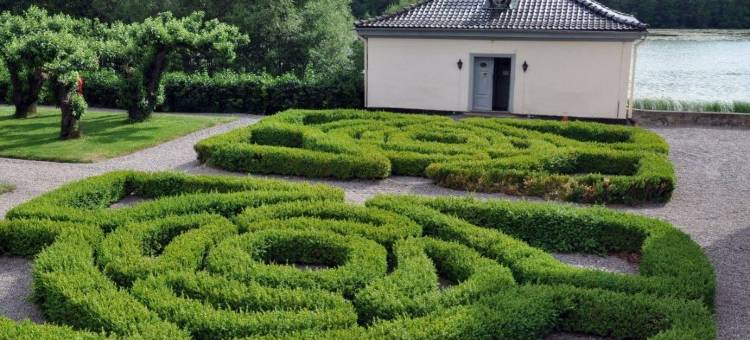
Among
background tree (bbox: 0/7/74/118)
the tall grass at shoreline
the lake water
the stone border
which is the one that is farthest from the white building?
background tree (bbox: 0/7/74/118)

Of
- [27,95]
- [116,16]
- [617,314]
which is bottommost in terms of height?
[617,314]

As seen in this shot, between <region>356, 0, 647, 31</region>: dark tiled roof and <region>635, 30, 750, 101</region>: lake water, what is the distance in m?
8.14

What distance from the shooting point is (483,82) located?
80.8 ft

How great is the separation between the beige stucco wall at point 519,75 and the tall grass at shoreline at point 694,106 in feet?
Answer: 10.3

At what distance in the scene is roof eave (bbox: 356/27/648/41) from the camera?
22.4m

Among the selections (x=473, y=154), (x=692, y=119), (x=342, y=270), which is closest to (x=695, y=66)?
(x=692, y=119)

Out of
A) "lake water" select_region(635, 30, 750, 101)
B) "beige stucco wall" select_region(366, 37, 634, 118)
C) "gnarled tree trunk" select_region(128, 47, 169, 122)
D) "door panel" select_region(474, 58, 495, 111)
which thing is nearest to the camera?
"gnarled tree trunk" select_region(128, 47, 169, 122)

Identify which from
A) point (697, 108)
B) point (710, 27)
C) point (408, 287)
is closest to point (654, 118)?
point (697, 108)

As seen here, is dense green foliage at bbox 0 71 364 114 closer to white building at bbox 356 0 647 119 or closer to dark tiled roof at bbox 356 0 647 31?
white building at bbox 356 0 647 119

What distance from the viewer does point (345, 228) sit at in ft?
34.8

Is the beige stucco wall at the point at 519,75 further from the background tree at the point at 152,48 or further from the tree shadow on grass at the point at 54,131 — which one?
the tree shadow on grass at the point at 54,131

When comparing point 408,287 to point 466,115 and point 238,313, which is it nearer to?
point 238,313

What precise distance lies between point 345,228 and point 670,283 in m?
4.38

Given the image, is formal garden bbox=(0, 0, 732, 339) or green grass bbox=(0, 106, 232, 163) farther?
green grass bbox=(0, 106, 232, 163)
